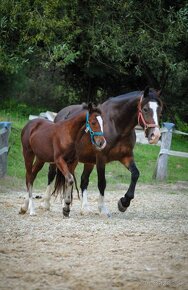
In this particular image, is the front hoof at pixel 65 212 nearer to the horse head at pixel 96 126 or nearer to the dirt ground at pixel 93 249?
the dirt ground at pixel 93 249

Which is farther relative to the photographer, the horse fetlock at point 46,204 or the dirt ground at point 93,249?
the horse fetlock at point 46,204

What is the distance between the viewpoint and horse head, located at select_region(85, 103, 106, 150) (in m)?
9.50

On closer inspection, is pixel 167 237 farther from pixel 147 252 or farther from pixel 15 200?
pixel 15 200

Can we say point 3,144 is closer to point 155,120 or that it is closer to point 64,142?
point 64,142

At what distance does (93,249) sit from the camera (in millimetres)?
7430

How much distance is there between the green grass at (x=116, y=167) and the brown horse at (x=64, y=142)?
376 cm

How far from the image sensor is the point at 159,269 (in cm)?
654

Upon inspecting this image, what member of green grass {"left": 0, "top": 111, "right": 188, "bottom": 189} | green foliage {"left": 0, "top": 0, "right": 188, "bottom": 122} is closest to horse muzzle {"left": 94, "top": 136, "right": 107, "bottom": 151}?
green grass {"left": 0, "top": 111, "right": 188, "bottom": 189}

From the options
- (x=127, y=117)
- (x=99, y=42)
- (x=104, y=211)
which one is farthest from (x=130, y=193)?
(x=99, y=42)

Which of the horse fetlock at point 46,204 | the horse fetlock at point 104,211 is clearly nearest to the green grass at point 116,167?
the horse fetlock at point 46,204

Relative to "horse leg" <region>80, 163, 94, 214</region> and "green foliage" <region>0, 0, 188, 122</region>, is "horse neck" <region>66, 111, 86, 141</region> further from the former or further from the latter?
"green foliage" <region>0, 0, 188, 122</region>

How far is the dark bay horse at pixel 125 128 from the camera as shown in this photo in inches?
398

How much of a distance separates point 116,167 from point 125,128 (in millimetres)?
7205

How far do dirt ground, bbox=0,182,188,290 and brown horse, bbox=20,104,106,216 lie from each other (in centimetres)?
59
